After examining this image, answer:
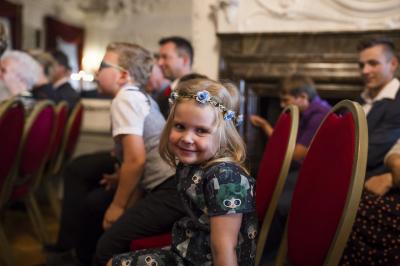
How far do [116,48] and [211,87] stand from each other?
74cm

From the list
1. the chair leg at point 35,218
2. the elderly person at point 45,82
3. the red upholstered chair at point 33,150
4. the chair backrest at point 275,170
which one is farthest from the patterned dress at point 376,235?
the elderly person at point 45,82

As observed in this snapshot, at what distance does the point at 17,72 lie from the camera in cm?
255

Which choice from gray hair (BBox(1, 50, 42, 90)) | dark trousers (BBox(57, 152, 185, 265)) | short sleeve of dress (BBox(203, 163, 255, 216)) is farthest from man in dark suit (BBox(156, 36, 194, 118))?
short sleeve of dress (BBox(203, 163, 255, 216))

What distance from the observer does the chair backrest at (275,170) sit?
1.25m

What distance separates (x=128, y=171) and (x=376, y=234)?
84 centimetres

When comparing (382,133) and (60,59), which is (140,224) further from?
(60,59)

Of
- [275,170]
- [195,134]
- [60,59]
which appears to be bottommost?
[275,170]

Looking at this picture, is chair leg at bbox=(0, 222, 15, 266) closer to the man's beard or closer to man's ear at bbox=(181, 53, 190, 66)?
the man's beard

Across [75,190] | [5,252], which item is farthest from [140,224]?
[5,252]

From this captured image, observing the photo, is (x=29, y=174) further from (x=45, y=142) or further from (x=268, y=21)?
(x=268, y=21)

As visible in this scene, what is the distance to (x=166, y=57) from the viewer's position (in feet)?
8.54

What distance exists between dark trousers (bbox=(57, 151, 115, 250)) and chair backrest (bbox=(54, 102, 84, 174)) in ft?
3.00

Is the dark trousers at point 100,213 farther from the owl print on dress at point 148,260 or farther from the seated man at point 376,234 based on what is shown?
the seated man at point 376,234

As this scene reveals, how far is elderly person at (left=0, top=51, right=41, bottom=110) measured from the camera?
250 cm
